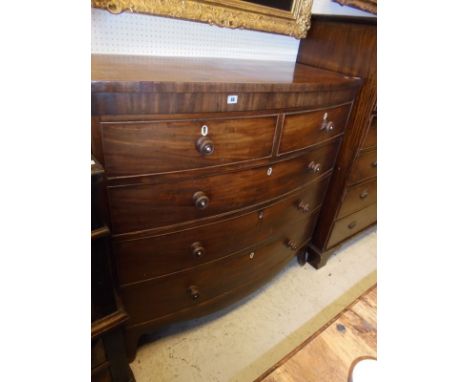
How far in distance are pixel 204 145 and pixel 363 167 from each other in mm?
930

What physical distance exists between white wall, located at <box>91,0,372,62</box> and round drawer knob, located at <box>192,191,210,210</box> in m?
0.57

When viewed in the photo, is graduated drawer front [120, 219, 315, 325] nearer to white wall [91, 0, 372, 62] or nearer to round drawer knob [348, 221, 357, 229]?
round drawer knob [348, 221, 357, 229]

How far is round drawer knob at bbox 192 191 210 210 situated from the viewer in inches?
30.7

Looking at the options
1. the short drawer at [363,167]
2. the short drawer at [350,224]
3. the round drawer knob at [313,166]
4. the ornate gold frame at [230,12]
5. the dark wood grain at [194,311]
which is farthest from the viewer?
the short drawer at [350,224]

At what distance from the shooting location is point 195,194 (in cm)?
79

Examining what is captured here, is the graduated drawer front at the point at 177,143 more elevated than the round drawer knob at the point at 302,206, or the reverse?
the graduated drawer front at the point at 177,143

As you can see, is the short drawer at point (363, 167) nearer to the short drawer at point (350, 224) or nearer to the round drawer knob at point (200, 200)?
the short drawer at point (350, 224)

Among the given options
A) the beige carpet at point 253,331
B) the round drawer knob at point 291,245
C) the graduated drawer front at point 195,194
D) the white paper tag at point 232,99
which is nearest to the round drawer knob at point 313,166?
the graduated drawer front at point 195,194

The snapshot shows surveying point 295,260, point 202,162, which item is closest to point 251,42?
point 202,162

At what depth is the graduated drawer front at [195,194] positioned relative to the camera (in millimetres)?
711

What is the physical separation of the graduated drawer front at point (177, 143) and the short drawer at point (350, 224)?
2.89 feet
